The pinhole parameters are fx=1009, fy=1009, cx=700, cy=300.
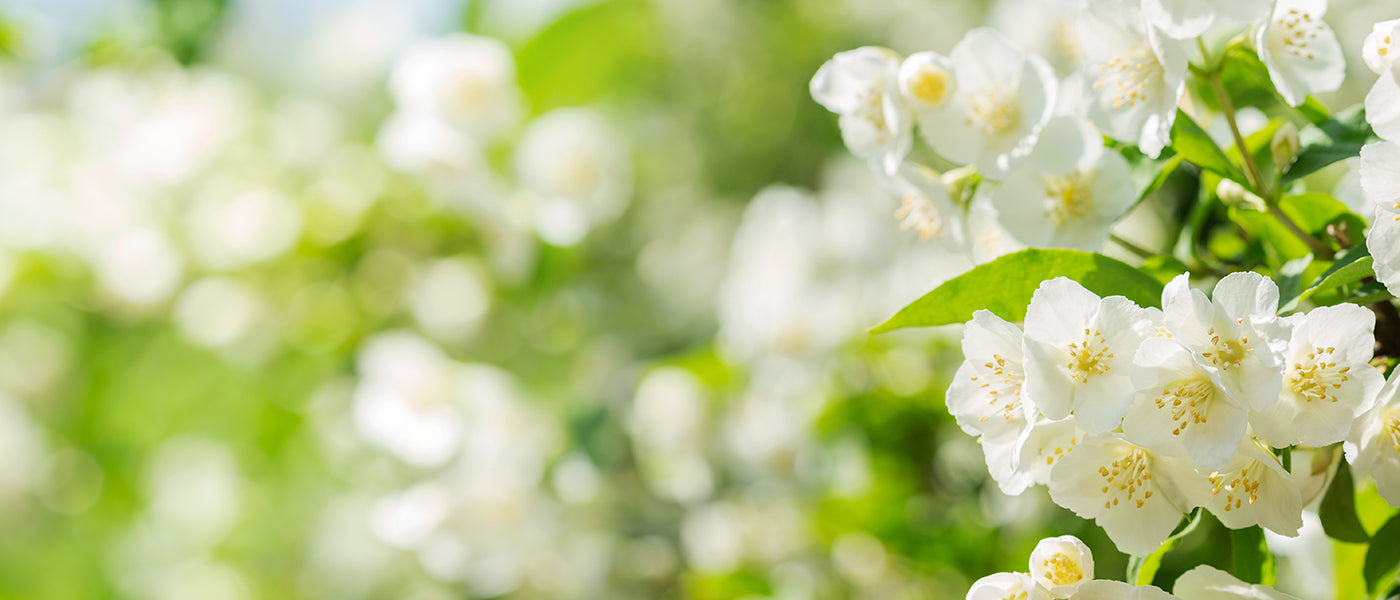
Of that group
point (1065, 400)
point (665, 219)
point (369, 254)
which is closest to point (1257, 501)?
point (1065, 400)

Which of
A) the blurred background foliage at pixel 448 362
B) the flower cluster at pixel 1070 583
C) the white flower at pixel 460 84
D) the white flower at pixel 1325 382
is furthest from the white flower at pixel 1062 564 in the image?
the white flower at pixel 460 84

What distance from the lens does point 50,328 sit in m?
1.71

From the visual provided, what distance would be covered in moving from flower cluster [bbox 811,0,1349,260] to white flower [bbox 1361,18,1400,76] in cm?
5

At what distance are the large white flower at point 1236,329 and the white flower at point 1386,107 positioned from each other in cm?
9

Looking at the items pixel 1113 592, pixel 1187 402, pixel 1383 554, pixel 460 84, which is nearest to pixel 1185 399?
pixel 1187 402

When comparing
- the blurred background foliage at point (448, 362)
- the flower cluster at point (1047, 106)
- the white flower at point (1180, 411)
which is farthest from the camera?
the blurred background foliage at point (448, 362)

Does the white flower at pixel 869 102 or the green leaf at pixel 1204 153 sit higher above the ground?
the white flower at pixel 869 102

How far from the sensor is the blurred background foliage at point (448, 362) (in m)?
1.25

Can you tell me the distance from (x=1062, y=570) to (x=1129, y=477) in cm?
6

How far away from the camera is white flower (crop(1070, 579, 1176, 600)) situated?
0.47 metres

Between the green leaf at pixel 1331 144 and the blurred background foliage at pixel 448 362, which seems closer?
the green leaf at pixel 1331 144

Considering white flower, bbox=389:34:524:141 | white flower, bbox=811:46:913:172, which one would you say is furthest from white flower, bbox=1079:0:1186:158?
white flower, bbox=389:34:524:141

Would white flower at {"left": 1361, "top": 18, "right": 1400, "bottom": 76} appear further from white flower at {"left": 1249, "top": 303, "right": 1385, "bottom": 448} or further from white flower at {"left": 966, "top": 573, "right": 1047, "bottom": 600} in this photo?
white flower at {"left": 966, "top": 573, "right": 1047, "bottom": 600}

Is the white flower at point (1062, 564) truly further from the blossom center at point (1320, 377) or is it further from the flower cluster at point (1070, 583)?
the blossom center at point (1320, 377)
